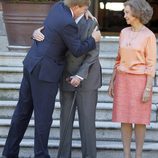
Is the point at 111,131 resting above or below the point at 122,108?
below

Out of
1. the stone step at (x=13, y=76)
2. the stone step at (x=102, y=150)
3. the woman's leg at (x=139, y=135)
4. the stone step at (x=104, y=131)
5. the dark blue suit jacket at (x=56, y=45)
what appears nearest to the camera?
the dark blue suit jacket at (x=56, y=45)

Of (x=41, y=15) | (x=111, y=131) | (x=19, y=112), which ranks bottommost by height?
(x=111, y=131)

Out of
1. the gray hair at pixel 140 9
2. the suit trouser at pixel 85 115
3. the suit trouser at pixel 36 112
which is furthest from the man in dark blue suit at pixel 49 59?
the gray hair at pixel 140 9

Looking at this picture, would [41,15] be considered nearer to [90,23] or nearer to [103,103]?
[103,103]

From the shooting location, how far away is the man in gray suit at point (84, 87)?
4.35m

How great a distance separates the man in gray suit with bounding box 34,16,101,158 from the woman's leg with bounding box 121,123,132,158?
0.87ft

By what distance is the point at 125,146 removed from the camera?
15.2 feet

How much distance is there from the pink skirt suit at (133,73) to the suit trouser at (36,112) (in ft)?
1.79

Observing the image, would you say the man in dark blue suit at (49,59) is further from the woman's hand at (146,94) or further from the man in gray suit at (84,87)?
the woman's hand at (146,94)

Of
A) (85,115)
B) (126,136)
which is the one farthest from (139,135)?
(85,115)

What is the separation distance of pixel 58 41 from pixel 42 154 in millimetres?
948

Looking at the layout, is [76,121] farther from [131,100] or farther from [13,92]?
[131,100]

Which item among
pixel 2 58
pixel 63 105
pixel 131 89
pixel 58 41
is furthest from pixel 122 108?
pixel 2 58

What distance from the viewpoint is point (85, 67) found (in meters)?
4.33
